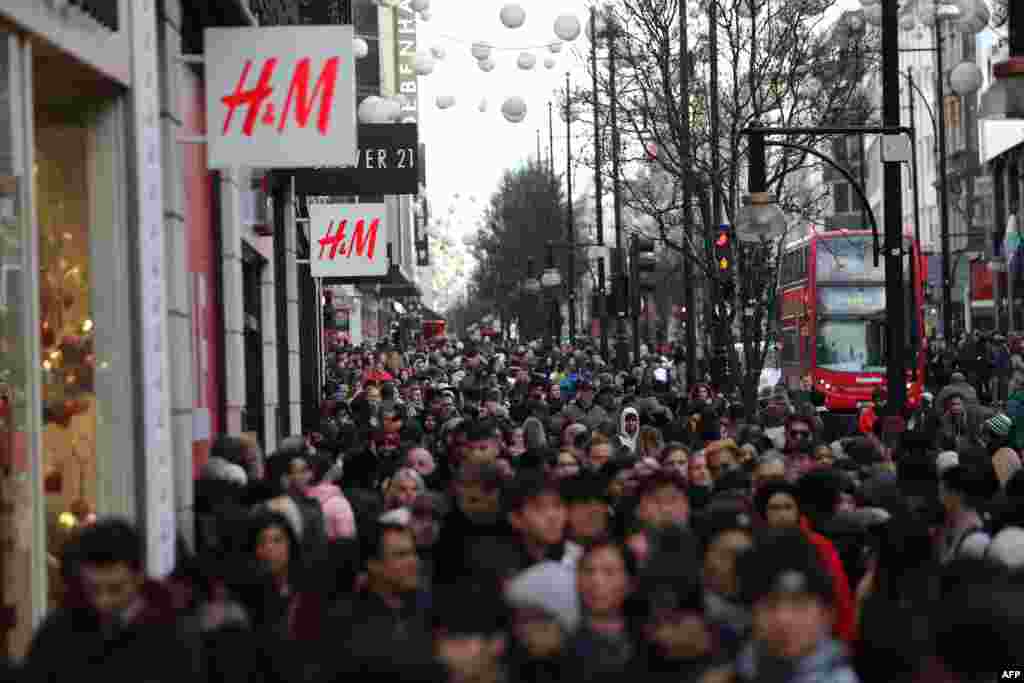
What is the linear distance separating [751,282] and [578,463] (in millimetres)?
17729

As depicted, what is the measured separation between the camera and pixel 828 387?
127 ft

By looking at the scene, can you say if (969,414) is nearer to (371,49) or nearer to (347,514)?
(347,514)

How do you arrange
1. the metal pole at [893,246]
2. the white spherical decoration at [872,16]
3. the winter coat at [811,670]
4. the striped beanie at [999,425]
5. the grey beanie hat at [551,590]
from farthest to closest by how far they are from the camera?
the white spherical decoration at [872,16] → the metal pole at [893,246] → the striped beanie at [999,425] → the grey beanie hat at [551,590] → the winter coat at [811,670]

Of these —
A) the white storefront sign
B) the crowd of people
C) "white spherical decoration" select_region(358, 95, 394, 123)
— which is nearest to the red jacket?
the crowd of people

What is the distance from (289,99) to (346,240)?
15.8 meters

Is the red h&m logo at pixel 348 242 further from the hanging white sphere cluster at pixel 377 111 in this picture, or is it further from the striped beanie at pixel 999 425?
the striped beanie at pixel 999 425

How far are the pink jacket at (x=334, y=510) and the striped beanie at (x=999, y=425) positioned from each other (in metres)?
9.03

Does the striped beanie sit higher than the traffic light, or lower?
lower

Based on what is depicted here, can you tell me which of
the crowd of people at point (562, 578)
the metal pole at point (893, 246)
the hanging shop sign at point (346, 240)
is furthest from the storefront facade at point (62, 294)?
the hanging shop sign at point (346, 240)

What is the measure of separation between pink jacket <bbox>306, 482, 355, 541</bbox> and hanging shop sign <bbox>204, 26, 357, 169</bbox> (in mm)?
2354

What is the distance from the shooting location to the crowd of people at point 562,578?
6484 millimetres

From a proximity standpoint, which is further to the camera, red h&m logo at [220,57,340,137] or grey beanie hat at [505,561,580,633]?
red h&m logo at [220,57,340,137]

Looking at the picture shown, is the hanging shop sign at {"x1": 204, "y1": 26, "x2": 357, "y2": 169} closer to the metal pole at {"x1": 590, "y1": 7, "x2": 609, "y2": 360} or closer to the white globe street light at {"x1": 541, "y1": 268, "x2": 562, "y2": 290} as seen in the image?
the metal pole at {"x1": 590, "y1": 7, "x2": 609, "y2": 360}

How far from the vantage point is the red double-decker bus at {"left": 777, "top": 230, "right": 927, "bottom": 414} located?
36781mm
